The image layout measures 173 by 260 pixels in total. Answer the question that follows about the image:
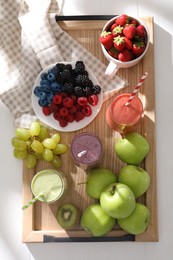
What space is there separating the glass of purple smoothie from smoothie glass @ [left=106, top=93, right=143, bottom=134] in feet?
0.22

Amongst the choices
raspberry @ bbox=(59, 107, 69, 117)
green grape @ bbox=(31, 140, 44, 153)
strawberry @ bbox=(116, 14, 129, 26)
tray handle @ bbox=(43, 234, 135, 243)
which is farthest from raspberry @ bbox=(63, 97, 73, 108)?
tray handle @ bbox=(43, 234, 135, 243)

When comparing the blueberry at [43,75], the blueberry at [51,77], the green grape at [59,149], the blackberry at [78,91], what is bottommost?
the green grape at [59,149]

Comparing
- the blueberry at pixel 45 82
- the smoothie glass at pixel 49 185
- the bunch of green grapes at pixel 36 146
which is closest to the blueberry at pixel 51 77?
the blueberry at pixel 45 82

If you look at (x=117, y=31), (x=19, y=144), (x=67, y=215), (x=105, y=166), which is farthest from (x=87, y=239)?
(x=117, y=31)

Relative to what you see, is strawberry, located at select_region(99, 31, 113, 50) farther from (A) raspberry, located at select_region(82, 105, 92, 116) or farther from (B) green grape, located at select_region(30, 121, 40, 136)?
(B) green grape, located at select_region(30, 121, 40, 136)

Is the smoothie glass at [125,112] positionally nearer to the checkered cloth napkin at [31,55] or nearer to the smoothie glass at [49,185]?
the checkered cloth napkin at [31,55]

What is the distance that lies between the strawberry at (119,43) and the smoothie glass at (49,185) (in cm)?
33

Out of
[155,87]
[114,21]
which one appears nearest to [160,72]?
[155,87]

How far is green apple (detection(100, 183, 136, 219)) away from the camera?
3.21 feet

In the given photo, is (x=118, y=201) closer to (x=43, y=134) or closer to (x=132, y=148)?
(x=132, y=148)

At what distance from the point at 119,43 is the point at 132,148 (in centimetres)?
25

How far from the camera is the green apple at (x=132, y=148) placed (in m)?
1.03

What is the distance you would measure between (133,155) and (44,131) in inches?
8.9

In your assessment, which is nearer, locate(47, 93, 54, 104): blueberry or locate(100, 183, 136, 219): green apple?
locate(100, 183, 136, 219): green apple
